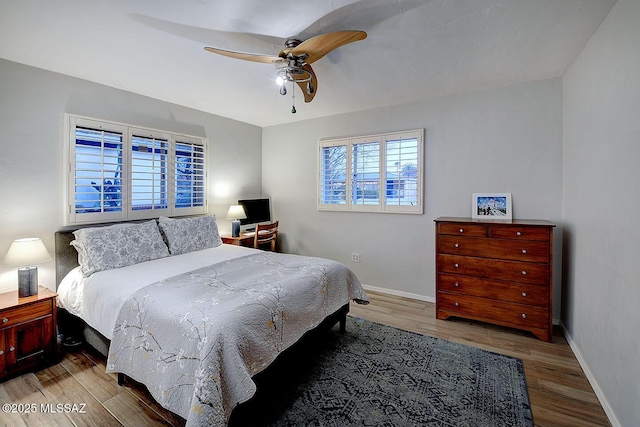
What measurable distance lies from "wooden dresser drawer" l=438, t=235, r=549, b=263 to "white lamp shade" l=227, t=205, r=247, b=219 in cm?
277

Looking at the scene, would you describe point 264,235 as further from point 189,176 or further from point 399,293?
point 399,293

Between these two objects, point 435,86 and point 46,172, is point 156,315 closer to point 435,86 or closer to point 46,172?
point 46,172

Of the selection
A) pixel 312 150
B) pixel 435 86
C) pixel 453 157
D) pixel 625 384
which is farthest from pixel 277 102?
pixel 625 384

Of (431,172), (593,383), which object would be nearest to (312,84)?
(431,172)

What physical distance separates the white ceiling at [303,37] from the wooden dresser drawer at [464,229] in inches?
58.8

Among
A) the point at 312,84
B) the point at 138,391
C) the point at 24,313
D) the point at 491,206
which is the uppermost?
the point at 312,84

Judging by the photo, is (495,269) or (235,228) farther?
(235,228)

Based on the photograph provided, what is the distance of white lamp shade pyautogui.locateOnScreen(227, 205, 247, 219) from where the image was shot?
14.1ft

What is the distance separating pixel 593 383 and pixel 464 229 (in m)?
1.47

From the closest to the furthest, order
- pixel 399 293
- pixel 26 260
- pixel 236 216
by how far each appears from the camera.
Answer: pixel 26 260
pixel 399 293
pixel 236 216

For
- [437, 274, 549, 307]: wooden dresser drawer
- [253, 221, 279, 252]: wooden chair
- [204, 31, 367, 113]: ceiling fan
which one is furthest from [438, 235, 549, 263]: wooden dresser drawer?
[253, 221, 279, 252]: wooden chair

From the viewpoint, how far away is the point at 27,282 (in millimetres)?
2340

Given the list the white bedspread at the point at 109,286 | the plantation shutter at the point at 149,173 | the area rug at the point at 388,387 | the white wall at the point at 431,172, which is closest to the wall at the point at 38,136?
the plantation shutter at the point at 149,173

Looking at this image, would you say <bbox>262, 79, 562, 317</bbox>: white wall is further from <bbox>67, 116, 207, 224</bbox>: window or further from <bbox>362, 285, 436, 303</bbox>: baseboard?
<bbox>67, 116, 207, 224</bbox>: window
